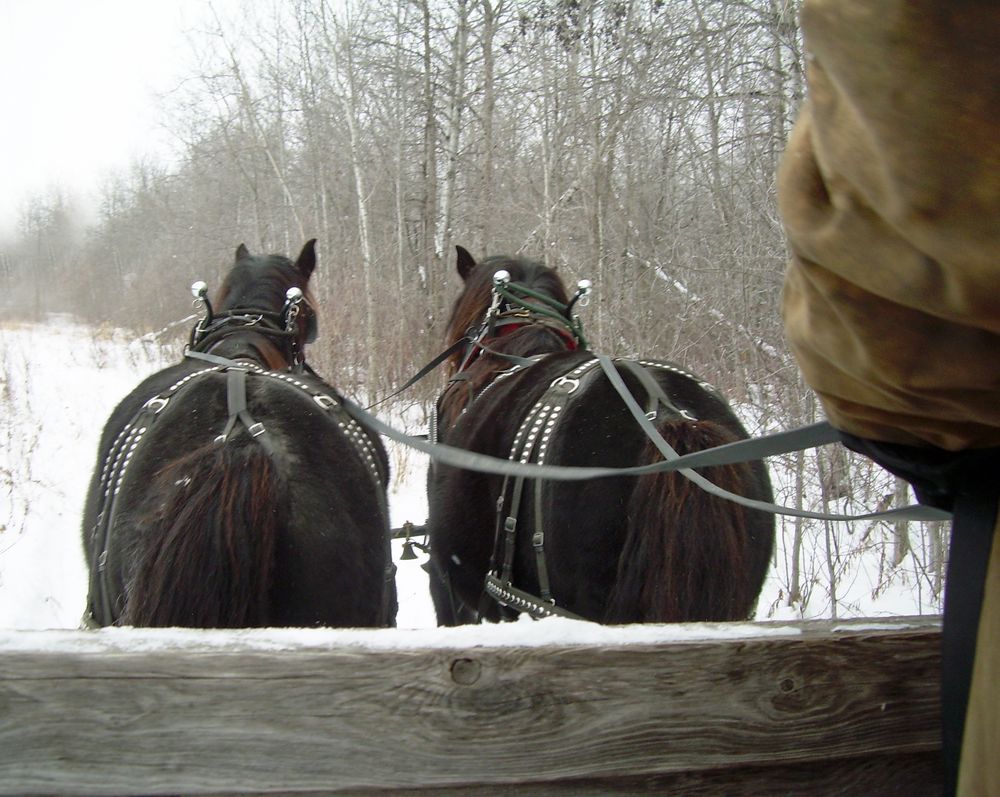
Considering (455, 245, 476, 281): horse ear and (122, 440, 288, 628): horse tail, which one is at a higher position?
(455, 245, 476, 281): horse ear

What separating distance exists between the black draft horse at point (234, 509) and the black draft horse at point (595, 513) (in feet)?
1.48

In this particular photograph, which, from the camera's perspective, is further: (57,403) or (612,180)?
(57,403)

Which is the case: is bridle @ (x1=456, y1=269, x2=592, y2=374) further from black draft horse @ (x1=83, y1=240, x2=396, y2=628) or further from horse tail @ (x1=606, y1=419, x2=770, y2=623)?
horse tail @ (x1=606, y1=419, x2=770, y2=623)

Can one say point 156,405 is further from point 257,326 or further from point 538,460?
point 538,460

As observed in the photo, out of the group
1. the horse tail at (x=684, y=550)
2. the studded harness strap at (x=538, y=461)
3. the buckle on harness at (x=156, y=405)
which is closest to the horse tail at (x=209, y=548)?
the buckle on harness at (x=156, y=405)

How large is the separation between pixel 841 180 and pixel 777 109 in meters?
5.71

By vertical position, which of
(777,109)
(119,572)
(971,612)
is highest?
(777,109)

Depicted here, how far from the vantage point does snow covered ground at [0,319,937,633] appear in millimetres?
5582

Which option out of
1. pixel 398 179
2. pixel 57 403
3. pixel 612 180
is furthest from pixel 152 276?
pixel 612 180

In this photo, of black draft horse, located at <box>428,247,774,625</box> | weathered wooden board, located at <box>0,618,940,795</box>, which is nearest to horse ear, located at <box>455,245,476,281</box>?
black draft horse, located at <box>428,247,774,625</box>

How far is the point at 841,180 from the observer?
2.25ft

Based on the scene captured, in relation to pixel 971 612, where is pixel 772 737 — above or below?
below

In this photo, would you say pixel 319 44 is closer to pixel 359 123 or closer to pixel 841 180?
pixel 359 123

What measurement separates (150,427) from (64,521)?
6254 millimetres
